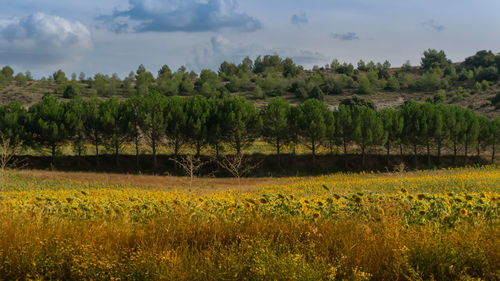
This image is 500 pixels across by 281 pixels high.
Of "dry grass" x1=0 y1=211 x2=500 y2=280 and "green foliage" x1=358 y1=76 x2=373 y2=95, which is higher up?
"green foliage" x1=358 y1=76 x2=373 y2=95

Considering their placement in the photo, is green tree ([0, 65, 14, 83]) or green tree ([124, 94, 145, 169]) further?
green tree ([0, 65, 14, 83])

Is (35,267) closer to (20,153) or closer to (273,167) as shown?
(273,167)

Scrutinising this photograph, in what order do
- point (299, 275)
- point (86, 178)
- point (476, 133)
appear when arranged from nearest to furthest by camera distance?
1. point (299, 275)
2. point (86, 178)
3. point (476, 133)

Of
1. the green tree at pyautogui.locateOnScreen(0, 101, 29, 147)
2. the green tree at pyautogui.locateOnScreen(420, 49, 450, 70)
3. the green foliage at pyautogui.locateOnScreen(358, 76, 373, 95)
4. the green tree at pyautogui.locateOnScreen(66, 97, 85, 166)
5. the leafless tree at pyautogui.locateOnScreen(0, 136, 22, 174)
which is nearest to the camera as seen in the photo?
the leafless tree at pyautogui.locateOnScreen(0, 136, 22, 174)

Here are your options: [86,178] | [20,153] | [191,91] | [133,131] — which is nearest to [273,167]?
[133,131]

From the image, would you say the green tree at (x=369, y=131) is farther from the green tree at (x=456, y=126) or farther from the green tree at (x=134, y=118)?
the green tree at (x=134, y=118)

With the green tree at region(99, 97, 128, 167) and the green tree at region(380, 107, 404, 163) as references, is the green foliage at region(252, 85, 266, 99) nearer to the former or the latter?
the green tree at region(380, 107, 404, 163)

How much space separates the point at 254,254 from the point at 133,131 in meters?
43.4

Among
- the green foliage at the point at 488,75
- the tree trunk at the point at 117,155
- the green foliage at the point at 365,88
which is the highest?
the green foliage at the point at 488,75

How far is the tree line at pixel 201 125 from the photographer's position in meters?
46.7

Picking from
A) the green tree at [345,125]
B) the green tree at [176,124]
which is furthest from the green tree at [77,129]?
the green tree at [345,125]

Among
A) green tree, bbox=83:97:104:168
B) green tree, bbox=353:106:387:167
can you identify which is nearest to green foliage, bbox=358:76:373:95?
green tree, bbox=353:106:387:167

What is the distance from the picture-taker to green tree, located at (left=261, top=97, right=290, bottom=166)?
4838 centimetres

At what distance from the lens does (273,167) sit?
158ft
